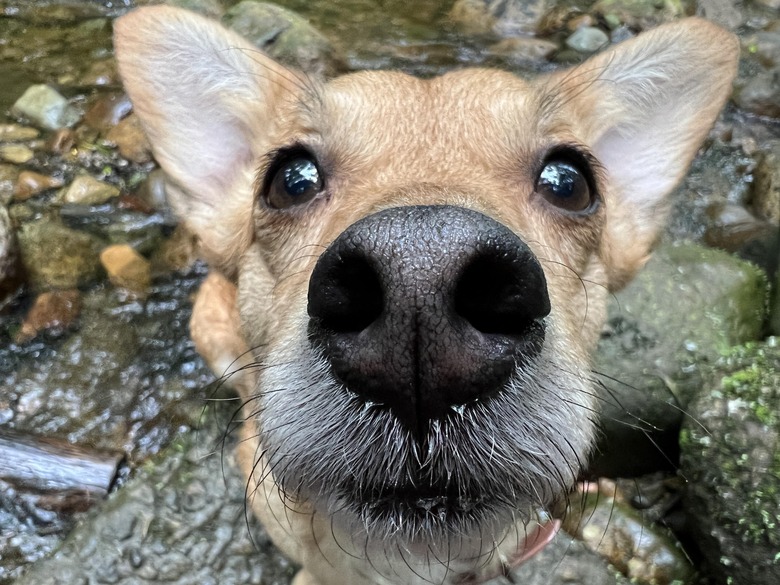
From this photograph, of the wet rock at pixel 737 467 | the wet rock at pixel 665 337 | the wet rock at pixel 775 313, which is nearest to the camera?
the wet rock at pixel 737 467

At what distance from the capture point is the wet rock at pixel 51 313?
463 cm

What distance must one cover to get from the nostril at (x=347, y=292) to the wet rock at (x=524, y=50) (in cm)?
738

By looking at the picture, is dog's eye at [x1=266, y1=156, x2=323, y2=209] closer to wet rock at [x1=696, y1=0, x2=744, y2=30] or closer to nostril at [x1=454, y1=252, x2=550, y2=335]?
nostril at [x1=454, y1=252, x2=550, y2=335]

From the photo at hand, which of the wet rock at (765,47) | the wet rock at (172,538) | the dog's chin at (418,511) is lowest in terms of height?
the wet rock at (172,538)

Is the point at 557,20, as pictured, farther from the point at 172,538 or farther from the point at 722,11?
the point at 172,538

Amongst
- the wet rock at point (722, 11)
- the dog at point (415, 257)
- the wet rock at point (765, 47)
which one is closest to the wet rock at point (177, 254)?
the dog at point (415, 257)

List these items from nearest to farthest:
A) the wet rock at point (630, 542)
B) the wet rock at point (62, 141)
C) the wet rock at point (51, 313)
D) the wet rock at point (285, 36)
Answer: the wet rock at point (630, 542), the wet rock at point (51, 313), the wet rock at point (62, 141), the wet rock at point (285, 36)

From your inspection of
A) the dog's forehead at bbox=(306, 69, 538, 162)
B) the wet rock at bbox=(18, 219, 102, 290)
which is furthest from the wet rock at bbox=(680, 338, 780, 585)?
the wet rock at bbox=(18, 219, 102, 290)

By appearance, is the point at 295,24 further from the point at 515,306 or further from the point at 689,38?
the point at 515,306

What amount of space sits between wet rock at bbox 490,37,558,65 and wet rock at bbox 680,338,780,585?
5663 mm

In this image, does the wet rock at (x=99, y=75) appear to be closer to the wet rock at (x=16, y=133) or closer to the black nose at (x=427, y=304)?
the wet rock at (x=16, y=133)

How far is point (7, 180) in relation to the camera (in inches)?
→ 222

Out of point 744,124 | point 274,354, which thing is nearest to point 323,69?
point 744,124

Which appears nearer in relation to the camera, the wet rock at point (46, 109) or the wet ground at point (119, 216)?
the wet ground at point (119, 216)
